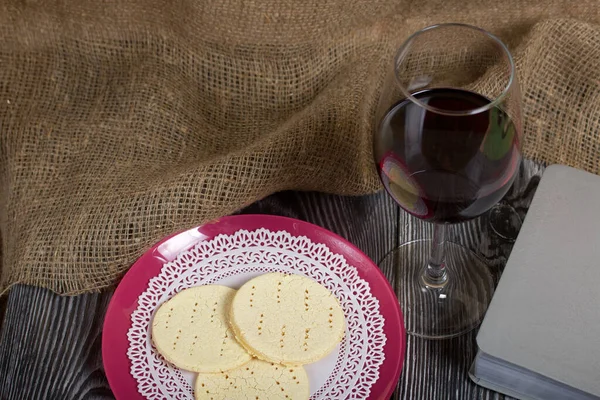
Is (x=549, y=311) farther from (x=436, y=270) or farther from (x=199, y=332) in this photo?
(x=199, y=332)

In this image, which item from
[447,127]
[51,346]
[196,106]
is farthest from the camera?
[196,106]

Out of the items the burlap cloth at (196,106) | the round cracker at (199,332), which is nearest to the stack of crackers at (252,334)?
the round cracker at (199,332)

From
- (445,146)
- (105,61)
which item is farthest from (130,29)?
(445,146)

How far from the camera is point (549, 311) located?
57cm

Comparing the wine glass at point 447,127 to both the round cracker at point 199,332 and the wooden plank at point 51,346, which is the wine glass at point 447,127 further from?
the wooden plank at point 51,346

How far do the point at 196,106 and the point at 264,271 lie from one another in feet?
0.84

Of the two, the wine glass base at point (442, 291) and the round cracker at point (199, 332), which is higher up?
the round cracker at point (199, 332)

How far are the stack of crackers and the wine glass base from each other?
3.2 inches

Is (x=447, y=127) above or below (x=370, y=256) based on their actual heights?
above

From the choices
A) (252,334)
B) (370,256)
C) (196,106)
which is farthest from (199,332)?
(196,106)

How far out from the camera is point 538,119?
0.77 m

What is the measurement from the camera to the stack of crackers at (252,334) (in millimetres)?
555

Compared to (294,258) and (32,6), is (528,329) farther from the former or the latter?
(32,6)

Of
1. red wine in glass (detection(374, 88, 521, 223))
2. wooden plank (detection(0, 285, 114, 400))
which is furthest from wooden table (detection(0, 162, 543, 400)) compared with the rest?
red wine in glass (detection(374, 88, 521, 223))
